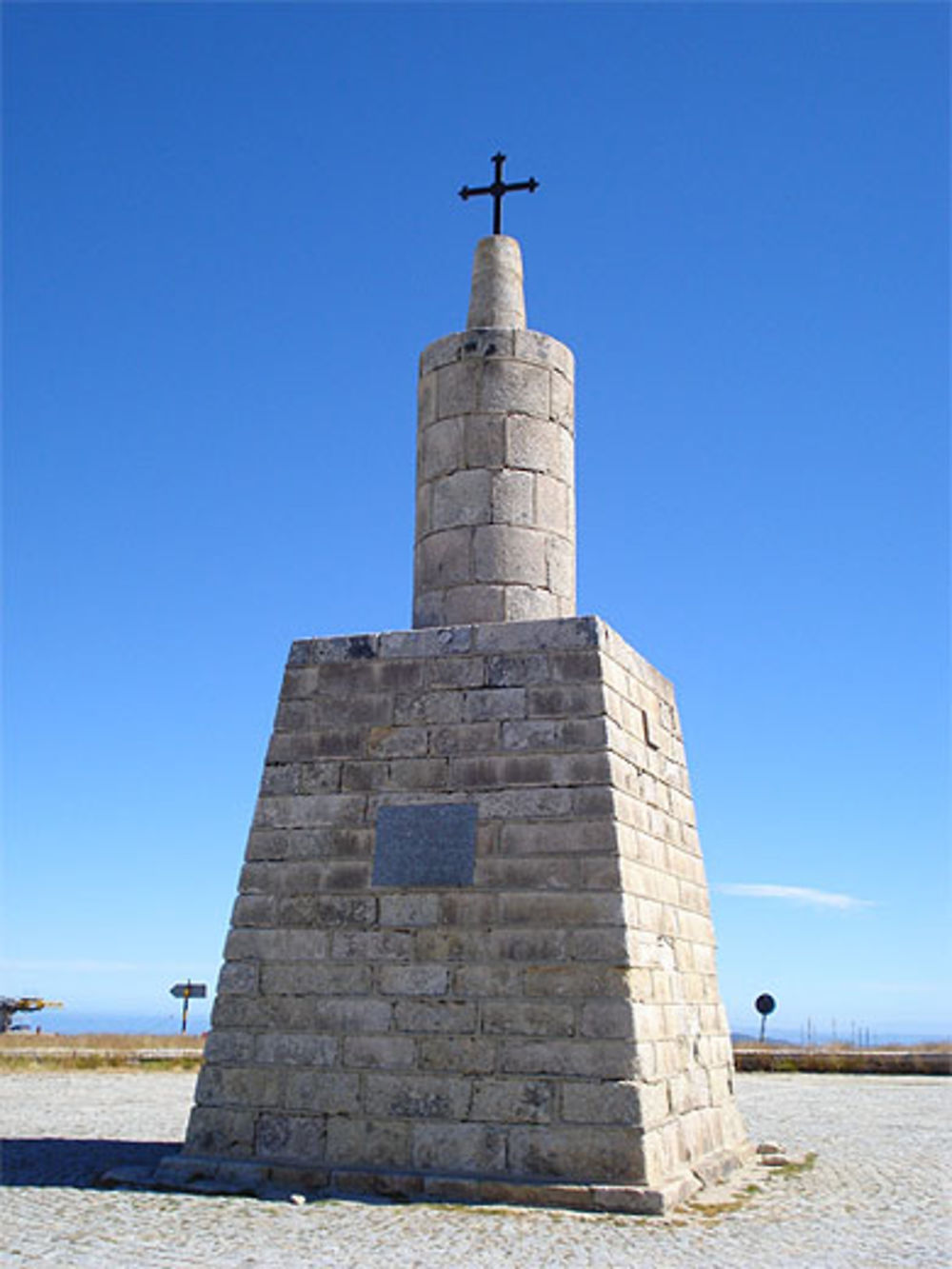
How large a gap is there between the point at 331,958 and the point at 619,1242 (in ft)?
8.64

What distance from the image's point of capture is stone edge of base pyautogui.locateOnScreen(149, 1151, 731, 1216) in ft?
23.0

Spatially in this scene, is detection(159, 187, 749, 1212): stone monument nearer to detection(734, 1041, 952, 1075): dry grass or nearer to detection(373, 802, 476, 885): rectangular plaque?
detection(373, 802, 476, 885): rectangular plaque

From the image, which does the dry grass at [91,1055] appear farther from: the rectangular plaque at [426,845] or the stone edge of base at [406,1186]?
the rectangular plaque at [426,845]

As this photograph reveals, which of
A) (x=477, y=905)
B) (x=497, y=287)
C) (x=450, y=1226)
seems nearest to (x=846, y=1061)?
(x=477, y=905)

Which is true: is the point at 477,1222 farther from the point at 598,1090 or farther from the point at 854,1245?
the point at 854,1245

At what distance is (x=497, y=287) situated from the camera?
32.7 ft

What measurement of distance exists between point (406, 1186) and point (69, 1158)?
298 cm

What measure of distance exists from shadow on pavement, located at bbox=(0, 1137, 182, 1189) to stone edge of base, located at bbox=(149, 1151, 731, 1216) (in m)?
0.53

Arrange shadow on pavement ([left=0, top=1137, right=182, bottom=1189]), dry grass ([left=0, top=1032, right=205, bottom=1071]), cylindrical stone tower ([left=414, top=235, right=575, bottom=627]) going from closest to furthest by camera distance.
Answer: shadow on pavement ([left=0, top=1137, right=182, bottom=1189]), cylindrical stone tower ([left=414, top=235, right=575, bottom=627]), dry grass ([left=0, top=1032, right=205, bottom=1071])

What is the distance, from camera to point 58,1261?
584 centimetres

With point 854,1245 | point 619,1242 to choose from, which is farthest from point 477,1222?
point 854,1245

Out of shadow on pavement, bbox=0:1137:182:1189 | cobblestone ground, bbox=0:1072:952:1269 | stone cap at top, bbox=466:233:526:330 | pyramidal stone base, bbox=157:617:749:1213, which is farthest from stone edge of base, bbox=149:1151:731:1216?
stone cap at top, bbox=466:233:526:330

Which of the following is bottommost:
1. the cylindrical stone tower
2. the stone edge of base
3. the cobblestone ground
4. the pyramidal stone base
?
the cobblestone ground

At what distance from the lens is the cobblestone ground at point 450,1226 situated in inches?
236
